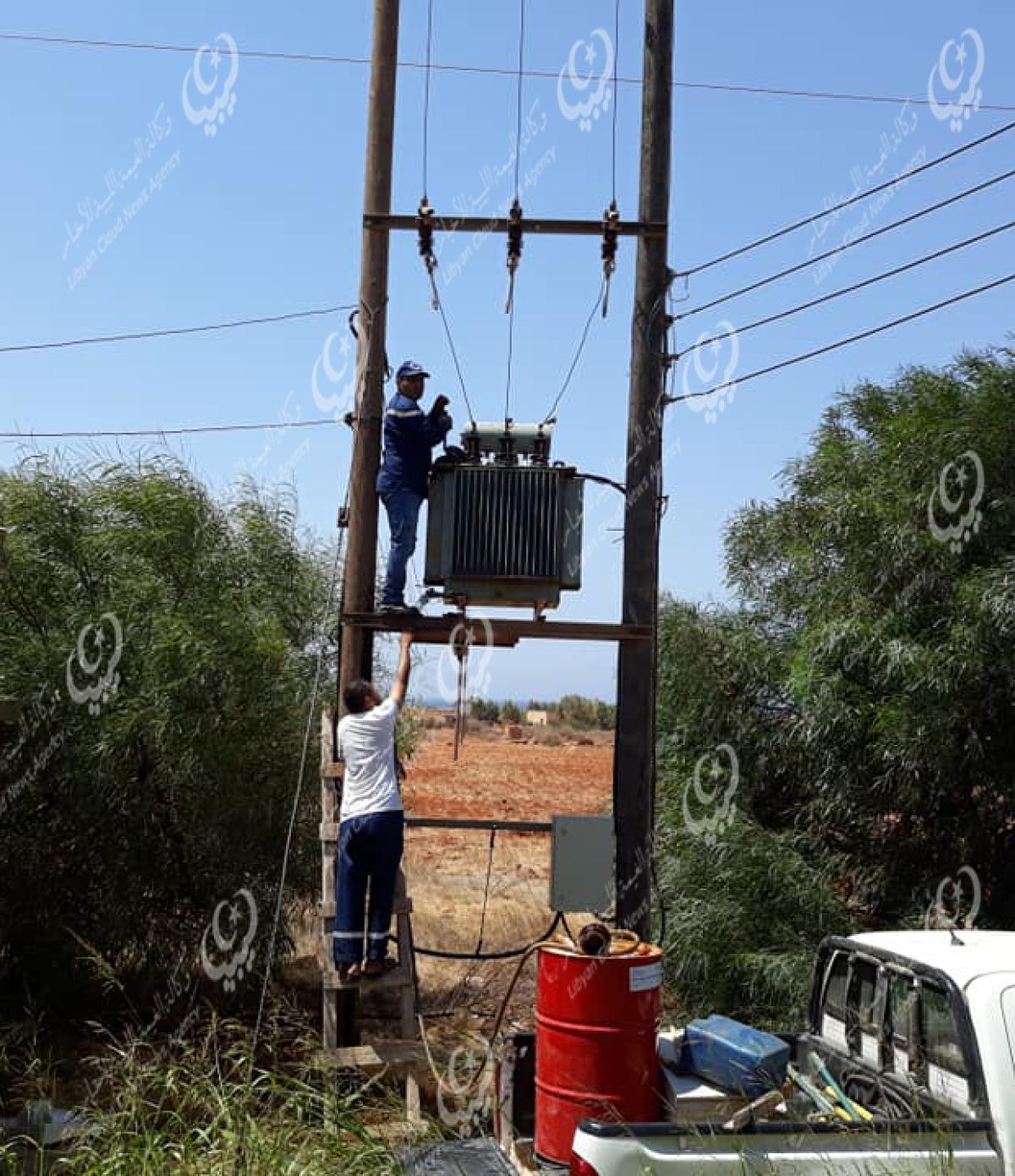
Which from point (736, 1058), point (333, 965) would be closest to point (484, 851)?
point (333, 965)

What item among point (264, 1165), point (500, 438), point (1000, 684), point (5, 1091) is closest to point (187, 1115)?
point (264, 1165)

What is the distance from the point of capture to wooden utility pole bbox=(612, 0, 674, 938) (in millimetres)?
8969

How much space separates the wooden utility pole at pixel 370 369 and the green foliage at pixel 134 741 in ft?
7.21

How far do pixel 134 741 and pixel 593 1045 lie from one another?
6.39 metres

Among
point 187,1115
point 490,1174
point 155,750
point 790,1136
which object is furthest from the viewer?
point 155,750

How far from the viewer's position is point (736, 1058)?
6.50m

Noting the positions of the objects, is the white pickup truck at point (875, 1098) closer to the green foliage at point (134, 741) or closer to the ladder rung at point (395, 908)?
the ladder rung at point (395, 908)

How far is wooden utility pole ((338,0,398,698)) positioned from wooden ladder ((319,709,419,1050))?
0.93 meters

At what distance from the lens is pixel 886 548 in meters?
12.8

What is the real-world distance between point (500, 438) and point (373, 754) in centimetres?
233

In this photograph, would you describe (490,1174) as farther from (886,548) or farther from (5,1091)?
(886,548)

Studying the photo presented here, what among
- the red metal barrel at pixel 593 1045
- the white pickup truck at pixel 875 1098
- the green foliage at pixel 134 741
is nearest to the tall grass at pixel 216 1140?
the white pickup truck at pixel 875 1098

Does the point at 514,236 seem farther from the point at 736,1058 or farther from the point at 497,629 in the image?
the point at 736,1058

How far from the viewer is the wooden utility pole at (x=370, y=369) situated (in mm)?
9453
